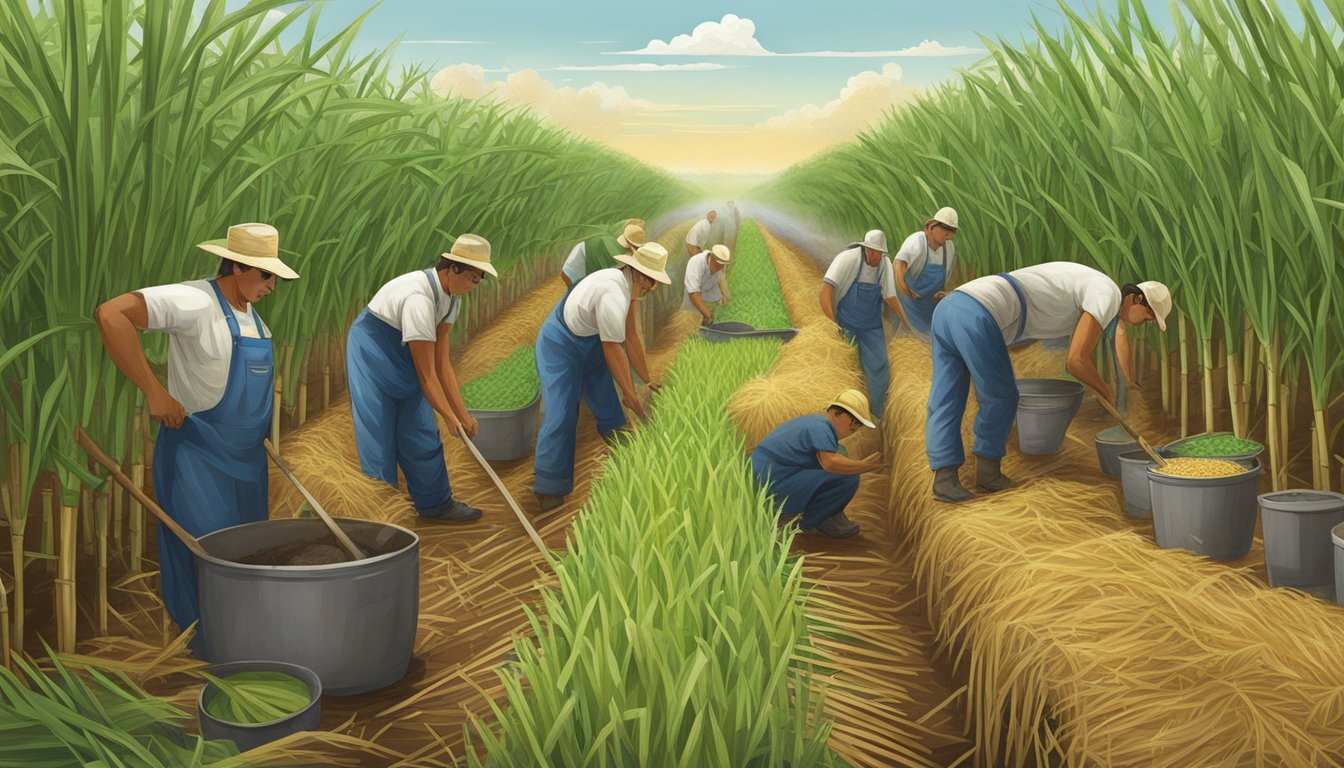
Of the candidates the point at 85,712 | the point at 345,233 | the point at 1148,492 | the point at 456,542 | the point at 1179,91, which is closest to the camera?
the point at 85,712

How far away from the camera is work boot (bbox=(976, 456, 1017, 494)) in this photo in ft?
12.6

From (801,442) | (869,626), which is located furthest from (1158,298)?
(869,626)

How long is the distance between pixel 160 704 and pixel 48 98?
136cm

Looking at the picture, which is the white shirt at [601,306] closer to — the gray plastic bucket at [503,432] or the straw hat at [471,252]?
the straw hat at [471,252]

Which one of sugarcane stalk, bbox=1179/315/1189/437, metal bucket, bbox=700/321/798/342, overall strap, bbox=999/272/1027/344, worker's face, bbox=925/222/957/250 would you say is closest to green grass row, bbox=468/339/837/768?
overall strap, bbox=999/272/1027/344

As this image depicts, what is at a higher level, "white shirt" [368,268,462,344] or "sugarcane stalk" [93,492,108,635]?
"white shirt" [368,268,462,344]

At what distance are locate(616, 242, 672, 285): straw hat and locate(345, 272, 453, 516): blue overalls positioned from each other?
765mm

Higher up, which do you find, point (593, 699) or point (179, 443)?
point (179, 443)

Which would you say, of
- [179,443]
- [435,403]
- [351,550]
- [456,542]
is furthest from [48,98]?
[456,542]

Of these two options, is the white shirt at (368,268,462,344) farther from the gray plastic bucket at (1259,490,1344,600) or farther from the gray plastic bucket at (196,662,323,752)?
the gray plastic bucket at (1259,490,1344,600)

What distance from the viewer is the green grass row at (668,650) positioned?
1.61 m

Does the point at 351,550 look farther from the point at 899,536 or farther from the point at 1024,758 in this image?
the point at 899,536

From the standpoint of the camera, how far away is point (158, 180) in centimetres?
253

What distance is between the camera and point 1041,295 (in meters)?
3.72
